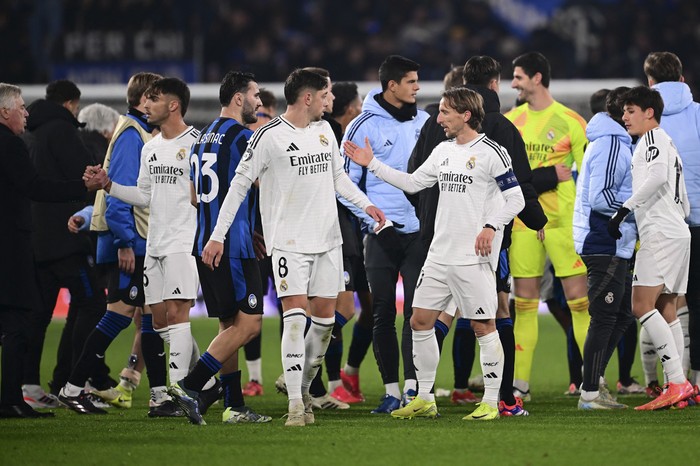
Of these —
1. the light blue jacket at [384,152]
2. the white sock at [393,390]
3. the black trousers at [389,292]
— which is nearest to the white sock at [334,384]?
the black trousers at [389,292]

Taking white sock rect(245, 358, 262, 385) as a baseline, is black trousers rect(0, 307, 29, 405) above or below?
above

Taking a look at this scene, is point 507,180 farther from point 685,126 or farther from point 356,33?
point 356,33

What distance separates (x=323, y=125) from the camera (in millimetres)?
6996

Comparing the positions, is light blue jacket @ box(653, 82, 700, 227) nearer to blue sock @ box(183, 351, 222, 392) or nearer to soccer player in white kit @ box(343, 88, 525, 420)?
soccer player in white kit @ box(343, 88, 525, 420)

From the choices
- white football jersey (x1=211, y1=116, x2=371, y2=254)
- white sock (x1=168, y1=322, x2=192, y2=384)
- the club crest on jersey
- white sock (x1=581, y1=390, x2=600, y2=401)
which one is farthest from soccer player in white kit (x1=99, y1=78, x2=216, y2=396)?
white sock (x1=581, y1=390, x2=600, y2=401)

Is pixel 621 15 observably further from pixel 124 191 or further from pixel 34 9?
pixel 124 191

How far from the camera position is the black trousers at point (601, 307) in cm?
764

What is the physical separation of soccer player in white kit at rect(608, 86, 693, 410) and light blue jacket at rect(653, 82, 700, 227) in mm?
626

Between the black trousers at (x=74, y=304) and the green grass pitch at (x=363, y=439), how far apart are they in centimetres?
72

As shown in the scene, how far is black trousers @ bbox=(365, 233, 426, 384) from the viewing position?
25.7 feet

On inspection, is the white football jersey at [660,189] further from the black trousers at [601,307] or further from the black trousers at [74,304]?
the black trousers at [74,304]

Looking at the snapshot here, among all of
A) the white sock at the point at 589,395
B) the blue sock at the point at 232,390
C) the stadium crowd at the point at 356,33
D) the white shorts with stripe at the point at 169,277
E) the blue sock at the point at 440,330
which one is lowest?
the white sock at the point at 589,395

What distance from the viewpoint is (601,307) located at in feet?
25.2

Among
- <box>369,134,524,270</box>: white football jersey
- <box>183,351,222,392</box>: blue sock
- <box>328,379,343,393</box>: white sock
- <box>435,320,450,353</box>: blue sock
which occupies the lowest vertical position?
<box>328,379,343,393</box>: white sock
